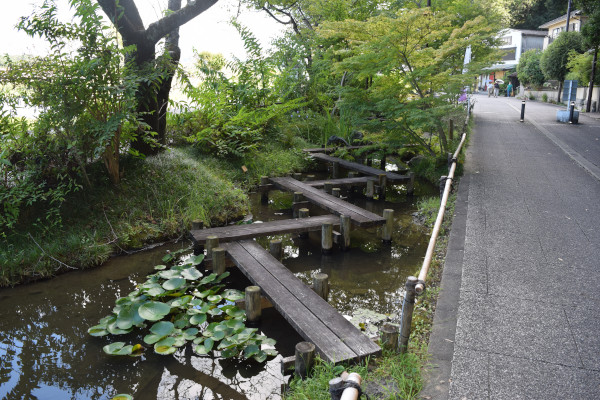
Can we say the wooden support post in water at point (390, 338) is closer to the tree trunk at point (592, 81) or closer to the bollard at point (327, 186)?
the bollard at point (327, 186)

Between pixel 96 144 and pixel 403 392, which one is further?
pixel 96 144

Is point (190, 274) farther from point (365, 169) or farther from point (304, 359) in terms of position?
point (365, 169)

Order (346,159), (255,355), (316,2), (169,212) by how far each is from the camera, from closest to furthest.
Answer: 1. (255,355)
2. (169,212)
3. (346,159)
4. (316,2)

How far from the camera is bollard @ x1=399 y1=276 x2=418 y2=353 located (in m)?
3.42

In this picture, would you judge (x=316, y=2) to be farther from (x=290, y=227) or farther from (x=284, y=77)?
(x=290, y=227)

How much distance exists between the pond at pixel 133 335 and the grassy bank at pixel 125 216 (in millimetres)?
265

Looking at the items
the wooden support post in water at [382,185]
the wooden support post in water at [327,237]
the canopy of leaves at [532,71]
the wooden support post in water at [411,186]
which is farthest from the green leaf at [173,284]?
the canopy of leaves at [532,71]

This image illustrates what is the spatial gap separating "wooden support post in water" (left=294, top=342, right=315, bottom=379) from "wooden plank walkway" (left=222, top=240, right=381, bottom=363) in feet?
0.40

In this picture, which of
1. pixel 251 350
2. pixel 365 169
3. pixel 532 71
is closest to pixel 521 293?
pixel 251 350

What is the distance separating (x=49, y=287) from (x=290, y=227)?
11.1 ft

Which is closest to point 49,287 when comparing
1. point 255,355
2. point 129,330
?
point 129,330

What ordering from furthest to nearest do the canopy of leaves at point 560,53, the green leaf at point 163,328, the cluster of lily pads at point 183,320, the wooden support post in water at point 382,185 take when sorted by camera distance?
the canopy of leaves at point 560,53, the wooden support post in water at point 382,185, the green leaf at point 163,328, the cluster of lily pads at point 183,320

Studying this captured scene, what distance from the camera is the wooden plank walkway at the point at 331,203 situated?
722 centimetres

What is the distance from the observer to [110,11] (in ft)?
26.3
